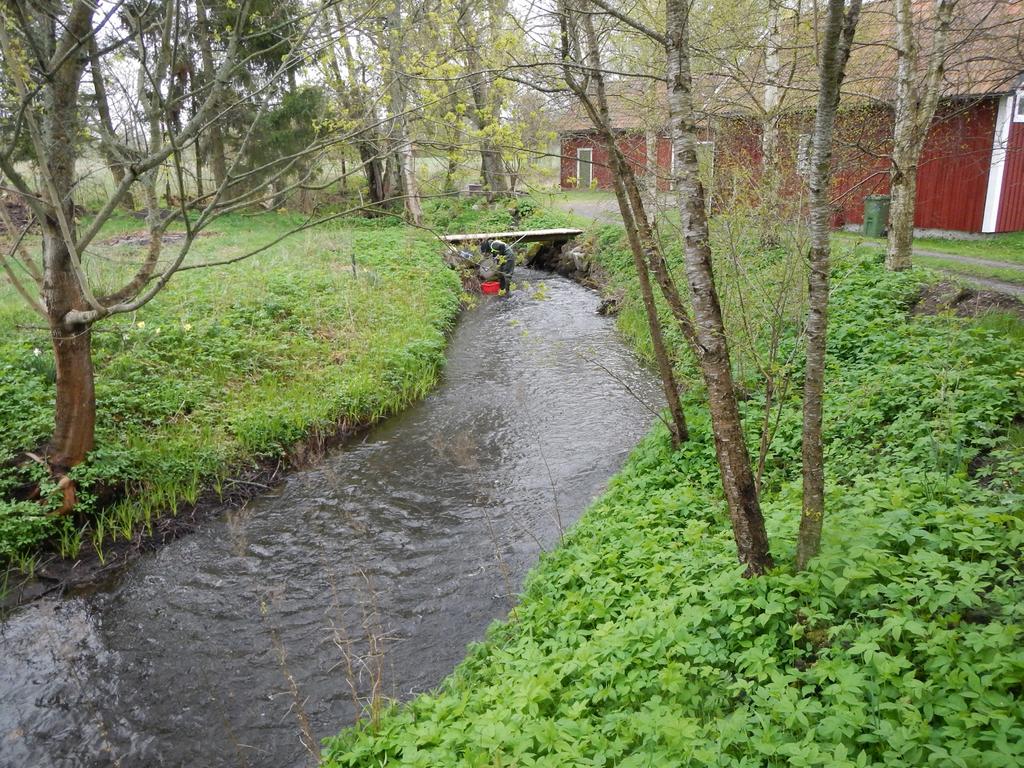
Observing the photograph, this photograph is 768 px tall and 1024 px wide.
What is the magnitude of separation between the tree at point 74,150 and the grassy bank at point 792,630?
3597mm

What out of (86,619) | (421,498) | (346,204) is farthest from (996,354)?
(346,204)

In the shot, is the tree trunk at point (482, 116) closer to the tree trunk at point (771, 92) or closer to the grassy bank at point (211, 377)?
the tree trunk at point (771, 92)

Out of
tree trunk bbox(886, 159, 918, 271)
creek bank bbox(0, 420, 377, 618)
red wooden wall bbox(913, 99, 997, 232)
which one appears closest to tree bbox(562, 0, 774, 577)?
creek bank bbox(0, 420, 377, 618)

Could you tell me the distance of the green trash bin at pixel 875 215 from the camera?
49.2ft

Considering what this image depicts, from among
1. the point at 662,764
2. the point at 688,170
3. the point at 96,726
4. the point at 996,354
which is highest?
the point at 688,170

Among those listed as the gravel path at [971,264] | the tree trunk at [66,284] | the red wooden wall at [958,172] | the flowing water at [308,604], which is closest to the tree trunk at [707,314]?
the flowing water at [308,604]

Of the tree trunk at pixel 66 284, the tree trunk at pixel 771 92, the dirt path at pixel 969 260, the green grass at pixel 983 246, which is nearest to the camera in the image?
the tree trunk at pixel 66 284

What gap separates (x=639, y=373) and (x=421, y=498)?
4.82m

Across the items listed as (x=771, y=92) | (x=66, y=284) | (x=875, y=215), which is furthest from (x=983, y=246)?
(x=66, y=284)

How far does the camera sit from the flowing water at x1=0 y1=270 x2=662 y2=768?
4.68m

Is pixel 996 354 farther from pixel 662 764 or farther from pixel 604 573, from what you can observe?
pixel 662 764

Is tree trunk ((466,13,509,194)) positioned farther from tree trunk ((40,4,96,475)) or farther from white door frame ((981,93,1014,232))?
white door frame ((981,93,1014,232))

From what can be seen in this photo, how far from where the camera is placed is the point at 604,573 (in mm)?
5020

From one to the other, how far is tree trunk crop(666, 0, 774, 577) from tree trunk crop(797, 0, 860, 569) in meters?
0.30
